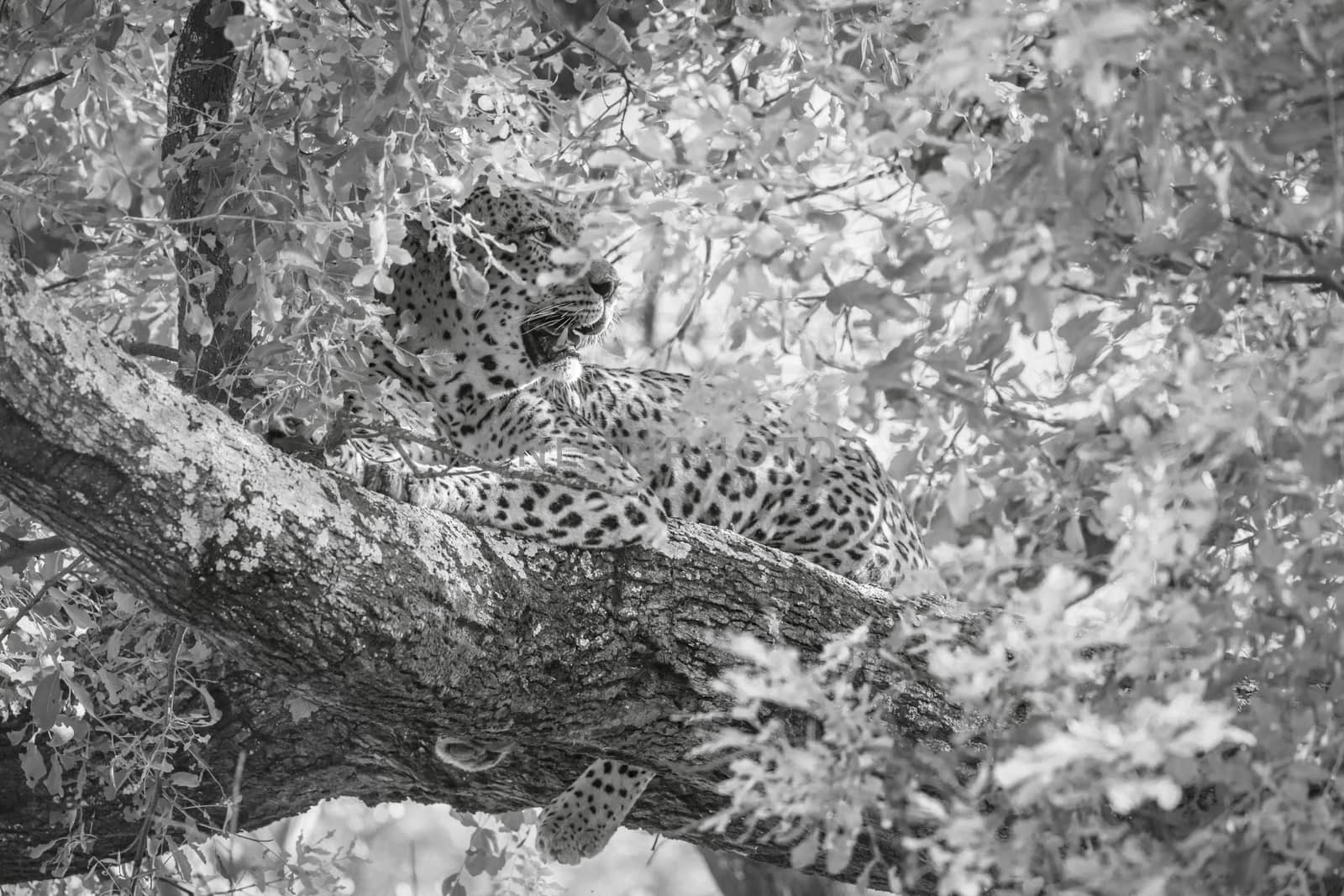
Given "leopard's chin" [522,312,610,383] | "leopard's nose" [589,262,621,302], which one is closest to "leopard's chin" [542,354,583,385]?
"leopard's chin" [522,312,610,383]

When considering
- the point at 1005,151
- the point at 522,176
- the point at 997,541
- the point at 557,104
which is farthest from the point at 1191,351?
the point at 557,104

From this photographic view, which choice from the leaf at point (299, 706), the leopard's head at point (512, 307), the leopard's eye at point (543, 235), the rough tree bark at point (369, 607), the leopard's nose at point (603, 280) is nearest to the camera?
the rough tree bark at point (369, 607)

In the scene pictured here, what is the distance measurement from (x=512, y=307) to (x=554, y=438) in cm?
72

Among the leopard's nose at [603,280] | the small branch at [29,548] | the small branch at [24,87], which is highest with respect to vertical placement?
the small branch at [24,87]

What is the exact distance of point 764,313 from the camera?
3146 mm

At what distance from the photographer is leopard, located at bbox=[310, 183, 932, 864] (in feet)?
16.3

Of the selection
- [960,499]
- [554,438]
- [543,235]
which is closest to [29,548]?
[554,438]

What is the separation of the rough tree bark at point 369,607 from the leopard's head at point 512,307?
1.68m

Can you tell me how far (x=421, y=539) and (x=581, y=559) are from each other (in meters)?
0.53

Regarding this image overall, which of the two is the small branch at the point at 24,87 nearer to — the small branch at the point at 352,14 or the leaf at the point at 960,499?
the small branch at the point at 352,14

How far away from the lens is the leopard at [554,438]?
195 inches

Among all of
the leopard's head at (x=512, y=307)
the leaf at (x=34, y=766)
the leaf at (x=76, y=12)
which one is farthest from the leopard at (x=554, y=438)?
the leaf at (x=34, y=766)

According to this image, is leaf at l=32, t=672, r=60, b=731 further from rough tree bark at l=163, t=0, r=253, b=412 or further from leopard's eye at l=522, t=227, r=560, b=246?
leopard's eye at l=522, t=227, r=560, b=246

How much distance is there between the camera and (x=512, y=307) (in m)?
6.34
